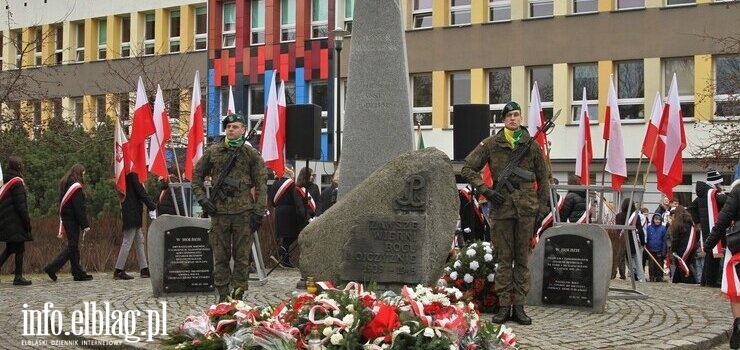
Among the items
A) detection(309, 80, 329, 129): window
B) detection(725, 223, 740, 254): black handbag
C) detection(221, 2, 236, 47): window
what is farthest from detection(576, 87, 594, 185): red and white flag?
detection(221, 2, 236, 47): window

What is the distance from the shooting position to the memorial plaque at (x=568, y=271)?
1150cm

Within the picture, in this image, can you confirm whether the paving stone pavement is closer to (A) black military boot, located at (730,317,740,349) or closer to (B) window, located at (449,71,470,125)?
(A) black military boot, located at (730,317,740,349)

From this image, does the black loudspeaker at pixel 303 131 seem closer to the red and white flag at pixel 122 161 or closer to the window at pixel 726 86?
the red and white flag at pixel 122 161

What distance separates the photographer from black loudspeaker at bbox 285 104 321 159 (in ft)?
51.5

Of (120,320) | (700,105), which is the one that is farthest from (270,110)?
(700,105)

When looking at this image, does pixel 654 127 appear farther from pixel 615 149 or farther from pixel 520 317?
pixel 520 317

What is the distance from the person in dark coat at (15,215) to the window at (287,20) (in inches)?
1123

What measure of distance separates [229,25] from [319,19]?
190 inches

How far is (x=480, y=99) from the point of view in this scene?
37.2 metres

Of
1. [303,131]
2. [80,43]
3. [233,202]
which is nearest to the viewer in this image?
[233,202]

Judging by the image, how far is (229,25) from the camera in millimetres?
45438

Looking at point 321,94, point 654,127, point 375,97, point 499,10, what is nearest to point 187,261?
point 375,97

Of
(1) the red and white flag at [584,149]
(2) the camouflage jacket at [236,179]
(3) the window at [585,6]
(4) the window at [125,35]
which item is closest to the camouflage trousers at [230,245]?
(2) the camouflage jacket at [236,179]

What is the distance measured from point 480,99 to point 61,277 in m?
22.4
